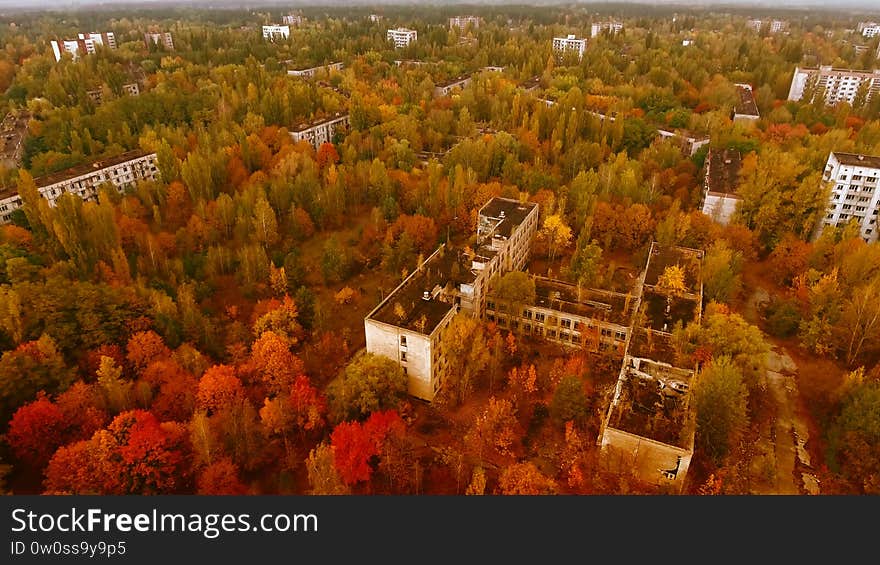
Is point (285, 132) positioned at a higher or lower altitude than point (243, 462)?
higher

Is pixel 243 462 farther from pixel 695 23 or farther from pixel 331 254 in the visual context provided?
pixel 695 23

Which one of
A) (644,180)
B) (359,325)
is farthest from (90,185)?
(644,180)

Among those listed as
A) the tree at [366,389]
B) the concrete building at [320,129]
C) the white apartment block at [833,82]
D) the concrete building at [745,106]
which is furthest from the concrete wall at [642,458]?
the white apartment block at [833,82]

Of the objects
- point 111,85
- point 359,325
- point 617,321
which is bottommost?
point 359,325

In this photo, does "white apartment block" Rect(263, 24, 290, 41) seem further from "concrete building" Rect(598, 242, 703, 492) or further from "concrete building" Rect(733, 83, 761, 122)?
"concrete building" Rect(598, 242, 703, 492)

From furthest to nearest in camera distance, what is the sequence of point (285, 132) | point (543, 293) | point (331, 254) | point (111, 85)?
point (111, 85)
point (285, 132)
point (331, 254)
point (543, 293)

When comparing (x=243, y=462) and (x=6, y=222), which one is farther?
(x=6, y=222)

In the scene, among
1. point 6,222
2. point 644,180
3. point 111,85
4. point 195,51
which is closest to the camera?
point 6,222

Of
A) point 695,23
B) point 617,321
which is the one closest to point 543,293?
point 617,321
